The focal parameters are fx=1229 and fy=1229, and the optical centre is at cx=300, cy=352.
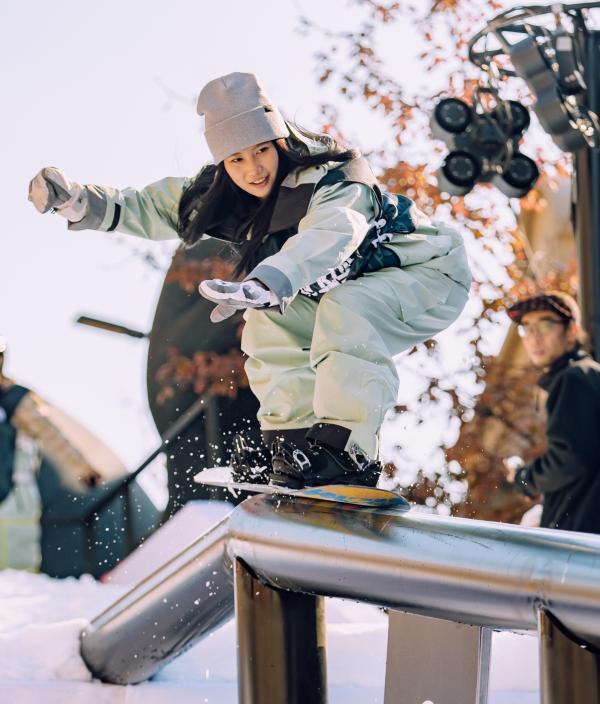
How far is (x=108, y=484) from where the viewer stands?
416 inches

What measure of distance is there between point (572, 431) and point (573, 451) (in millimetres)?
73

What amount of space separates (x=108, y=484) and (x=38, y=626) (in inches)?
271

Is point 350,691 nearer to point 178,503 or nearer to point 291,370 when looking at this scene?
point 291,370

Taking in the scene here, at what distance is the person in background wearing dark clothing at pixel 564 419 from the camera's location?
4414mm

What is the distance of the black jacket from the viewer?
4.41 m

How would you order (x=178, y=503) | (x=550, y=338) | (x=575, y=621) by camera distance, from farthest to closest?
1. (x=178, y=503)
2. (x=550, y=338)
3. (x=575, y=621)

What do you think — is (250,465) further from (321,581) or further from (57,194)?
(57,194)

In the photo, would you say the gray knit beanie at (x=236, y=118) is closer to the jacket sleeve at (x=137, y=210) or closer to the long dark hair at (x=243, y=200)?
the long dark hair at (x=243, y=200)

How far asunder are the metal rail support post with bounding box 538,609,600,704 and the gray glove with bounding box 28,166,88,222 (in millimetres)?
1710

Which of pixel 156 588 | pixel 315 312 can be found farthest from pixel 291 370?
pixel 156 588

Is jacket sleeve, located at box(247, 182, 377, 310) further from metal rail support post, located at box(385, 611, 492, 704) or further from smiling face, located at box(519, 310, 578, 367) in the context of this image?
smiling face, located at box(519, 310, 578, 367)

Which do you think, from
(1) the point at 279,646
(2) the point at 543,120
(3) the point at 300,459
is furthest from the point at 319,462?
(2) the point at 543,120

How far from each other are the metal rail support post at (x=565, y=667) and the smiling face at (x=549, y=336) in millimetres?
2610

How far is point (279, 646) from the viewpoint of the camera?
9.01 ft
